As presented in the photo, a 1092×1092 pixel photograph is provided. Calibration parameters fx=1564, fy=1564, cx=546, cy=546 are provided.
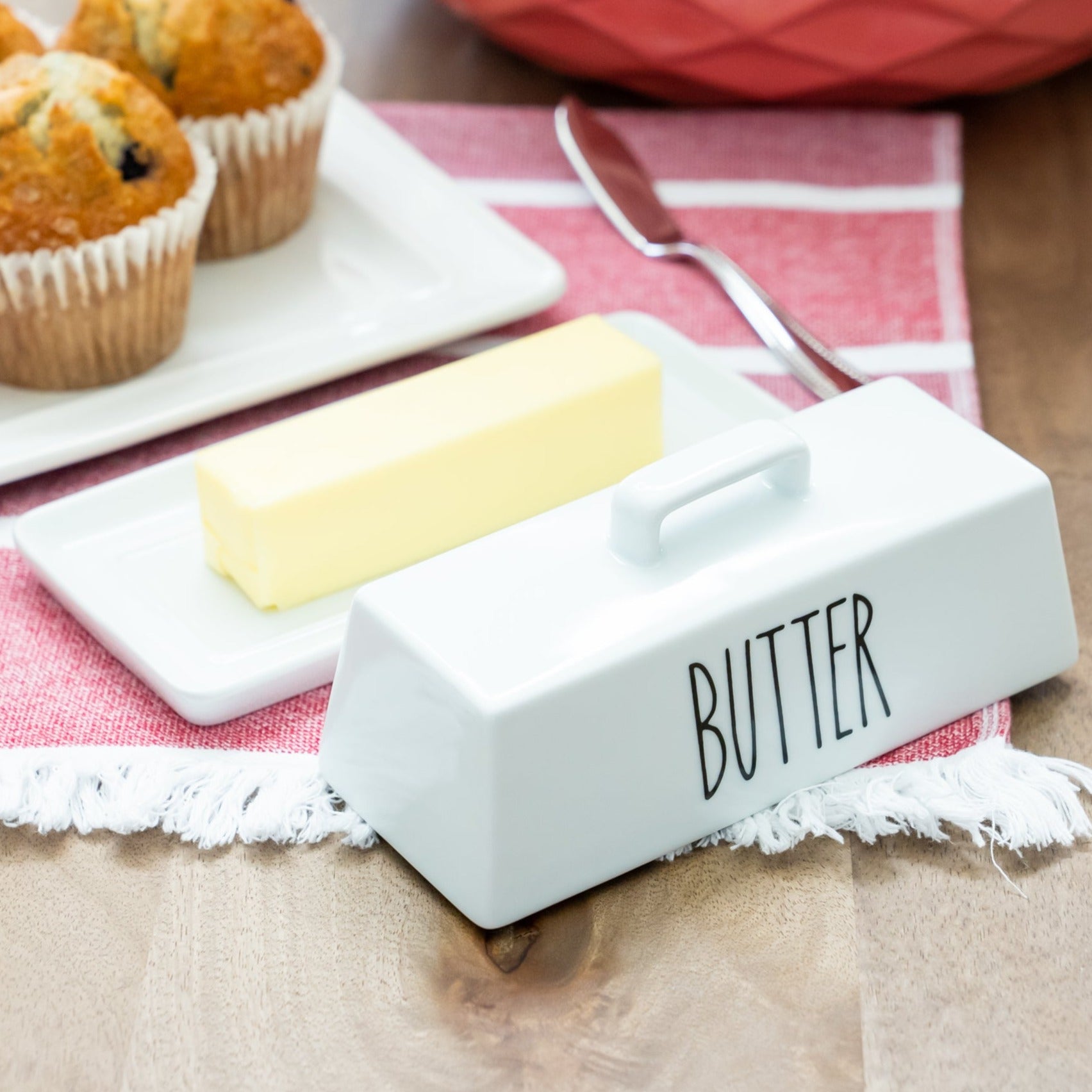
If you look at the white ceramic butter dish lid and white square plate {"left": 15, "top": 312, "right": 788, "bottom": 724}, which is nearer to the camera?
the white ceramic butter dish lid

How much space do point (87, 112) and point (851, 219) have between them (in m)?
0.56

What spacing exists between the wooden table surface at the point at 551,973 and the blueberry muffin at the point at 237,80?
0.55m

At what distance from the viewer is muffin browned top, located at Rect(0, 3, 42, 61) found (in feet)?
3.41

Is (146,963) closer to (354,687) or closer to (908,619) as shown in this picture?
(354,687)

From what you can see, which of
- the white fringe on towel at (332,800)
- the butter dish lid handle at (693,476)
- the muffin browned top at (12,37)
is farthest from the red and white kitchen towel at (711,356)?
the muffin browned top at (12,37)

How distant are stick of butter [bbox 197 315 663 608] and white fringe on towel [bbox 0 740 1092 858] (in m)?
0.12

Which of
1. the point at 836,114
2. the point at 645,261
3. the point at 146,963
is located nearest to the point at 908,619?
the point at 146,963

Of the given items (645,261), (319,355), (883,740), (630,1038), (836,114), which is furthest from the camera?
(836,114)

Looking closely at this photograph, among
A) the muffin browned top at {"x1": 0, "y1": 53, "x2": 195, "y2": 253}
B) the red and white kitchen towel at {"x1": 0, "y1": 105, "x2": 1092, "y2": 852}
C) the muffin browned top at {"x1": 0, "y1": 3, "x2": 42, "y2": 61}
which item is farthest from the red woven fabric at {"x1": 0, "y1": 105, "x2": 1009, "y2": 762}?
the muffin browned top at {"x1": 0, "y1": 3, "x2": 42, "y2": 61}

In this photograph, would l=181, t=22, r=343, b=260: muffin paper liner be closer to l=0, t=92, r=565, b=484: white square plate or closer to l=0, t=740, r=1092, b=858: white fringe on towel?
l=0, t=92, r=565, b=484: white square plate

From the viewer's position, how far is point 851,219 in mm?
1182

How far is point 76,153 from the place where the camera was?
93 cm

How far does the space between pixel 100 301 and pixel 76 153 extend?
90mm

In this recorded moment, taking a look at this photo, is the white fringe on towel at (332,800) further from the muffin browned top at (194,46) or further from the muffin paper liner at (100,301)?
the muffin browned top at (194,46)
